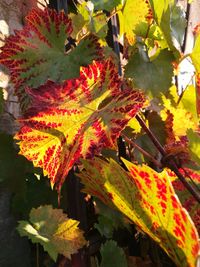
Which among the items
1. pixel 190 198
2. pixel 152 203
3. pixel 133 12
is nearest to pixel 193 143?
pixel 152 203

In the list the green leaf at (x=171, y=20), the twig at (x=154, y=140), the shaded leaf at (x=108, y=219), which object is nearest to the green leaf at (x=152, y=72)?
the green leaf at (x=171, y=20)

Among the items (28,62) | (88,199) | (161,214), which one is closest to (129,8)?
(28,62)

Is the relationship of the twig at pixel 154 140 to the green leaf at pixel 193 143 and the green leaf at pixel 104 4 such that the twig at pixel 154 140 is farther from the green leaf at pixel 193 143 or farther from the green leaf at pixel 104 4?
the green leaf at pixel 104 4

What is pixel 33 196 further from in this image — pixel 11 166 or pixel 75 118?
pixel 75 118

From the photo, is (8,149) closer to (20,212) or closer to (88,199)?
(20,212)

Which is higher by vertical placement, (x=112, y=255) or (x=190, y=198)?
(x=190, y=198)
